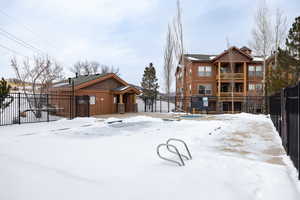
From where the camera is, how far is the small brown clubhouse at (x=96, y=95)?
15.8 m

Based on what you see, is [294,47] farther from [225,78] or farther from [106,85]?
[106,85]

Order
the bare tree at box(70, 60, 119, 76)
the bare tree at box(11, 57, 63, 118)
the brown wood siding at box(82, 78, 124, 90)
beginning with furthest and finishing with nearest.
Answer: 1. the bare tree at box(70, 60, 119, 76)
2. the brown wood siding at box(82, 78, 124, 90)
3. the bare tree at box(11, 57, 63, 118)

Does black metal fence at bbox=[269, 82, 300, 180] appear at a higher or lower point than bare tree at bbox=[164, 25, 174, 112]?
lower

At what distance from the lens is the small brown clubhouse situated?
1580 cm

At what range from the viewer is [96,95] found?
18.1m

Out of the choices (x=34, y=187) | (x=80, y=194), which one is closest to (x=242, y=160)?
(x=80, y=194)

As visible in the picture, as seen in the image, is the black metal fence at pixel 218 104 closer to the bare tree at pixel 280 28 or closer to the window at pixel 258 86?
the window at pixel 258 86

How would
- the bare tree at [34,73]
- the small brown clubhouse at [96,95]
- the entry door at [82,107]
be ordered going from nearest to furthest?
the entry door at [82,107]
the small brown clubhouse at [96,95]
the bare tree at [34,73]

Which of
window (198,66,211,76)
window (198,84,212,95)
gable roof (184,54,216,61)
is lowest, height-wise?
window (198,84,212,95)

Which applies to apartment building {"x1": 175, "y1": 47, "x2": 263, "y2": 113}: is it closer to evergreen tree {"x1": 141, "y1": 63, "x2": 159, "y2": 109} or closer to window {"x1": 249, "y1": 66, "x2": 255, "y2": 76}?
window {"x1": 249, "y1": 66, "x2": 255, "y2": 76}

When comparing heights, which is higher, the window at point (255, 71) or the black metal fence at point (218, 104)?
the window at point (255, 71)

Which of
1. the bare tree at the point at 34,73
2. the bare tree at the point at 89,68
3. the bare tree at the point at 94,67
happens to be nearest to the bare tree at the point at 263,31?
the bare tree at the point at 34,73

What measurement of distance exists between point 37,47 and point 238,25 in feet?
69.9

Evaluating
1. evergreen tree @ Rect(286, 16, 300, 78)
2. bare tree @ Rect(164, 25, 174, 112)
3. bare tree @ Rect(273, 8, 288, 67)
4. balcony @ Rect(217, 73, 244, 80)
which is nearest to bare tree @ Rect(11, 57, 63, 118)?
bare tree @ Rect(164, 25, 174, 112)
